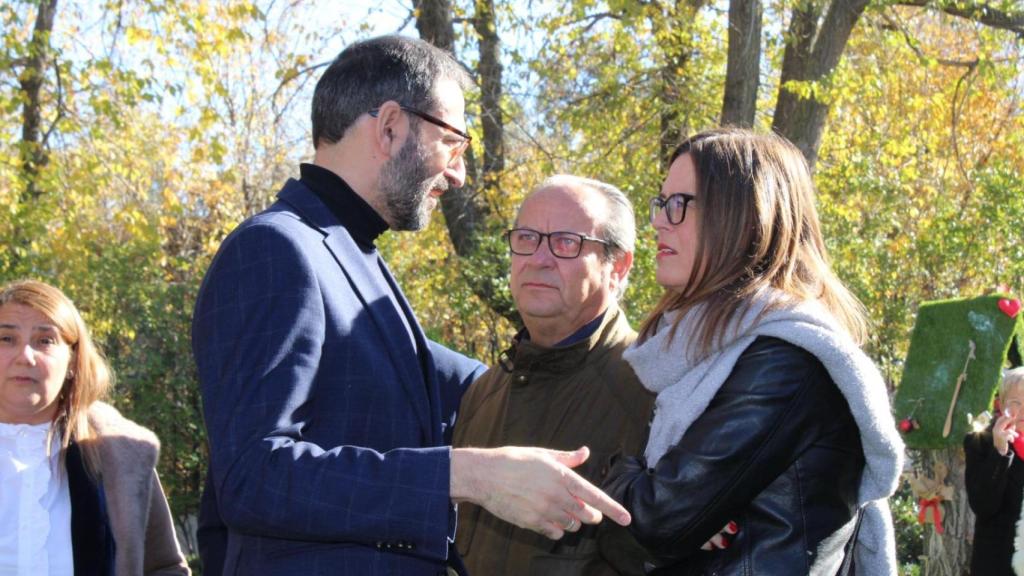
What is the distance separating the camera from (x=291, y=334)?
6.64ft

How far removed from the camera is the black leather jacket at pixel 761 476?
2.12 metres

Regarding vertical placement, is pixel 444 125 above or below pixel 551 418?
above

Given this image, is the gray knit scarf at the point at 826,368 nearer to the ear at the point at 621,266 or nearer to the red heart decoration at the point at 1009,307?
the ear at the point at 621,266

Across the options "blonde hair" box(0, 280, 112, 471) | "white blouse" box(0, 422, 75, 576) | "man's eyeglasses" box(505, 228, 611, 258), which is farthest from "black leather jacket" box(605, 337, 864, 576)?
"blonde hair" box(0, 280, 112, 471)

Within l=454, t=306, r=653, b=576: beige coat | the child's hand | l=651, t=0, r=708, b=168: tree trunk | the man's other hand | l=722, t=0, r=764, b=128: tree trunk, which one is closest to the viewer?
the man's other hand

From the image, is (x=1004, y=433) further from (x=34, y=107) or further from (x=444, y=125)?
(x=34, y=107)

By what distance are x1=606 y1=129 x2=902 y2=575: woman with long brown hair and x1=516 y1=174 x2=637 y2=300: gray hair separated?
1069 millimetres

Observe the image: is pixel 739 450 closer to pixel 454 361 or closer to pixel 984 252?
pixel 454 361

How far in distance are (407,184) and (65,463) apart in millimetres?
1693

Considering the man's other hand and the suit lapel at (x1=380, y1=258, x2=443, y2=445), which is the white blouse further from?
the man's other hand

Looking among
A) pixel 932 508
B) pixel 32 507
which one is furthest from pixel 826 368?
pixel 932 508

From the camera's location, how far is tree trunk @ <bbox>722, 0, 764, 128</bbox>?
8469 mm

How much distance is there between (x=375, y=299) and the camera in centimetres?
233

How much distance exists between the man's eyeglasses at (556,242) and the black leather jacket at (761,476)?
132 centimetres
